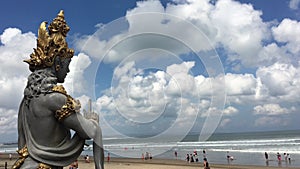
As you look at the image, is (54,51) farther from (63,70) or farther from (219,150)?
(219,150)

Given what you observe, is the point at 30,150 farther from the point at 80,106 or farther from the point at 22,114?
the point at 80,106

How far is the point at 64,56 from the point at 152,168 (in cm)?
2920

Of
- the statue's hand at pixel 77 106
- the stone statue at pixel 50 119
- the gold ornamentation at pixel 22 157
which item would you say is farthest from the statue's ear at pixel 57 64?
the gold ornamentation at pixel 22 157

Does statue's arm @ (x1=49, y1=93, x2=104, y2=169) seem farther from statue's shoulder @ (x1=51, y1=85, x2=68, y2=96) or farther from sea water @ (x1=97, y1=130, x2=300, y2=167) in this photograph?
sea water @ (x1=97, y1=130, x2=300, y2=167)

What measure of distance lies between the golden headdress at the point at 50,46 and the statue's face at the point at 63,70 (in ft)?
0.28

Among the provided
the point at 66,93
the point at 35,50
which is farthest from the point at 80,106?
the point at 35,50

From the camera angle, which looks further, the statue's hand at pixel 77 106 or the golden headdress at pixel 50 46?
the golden headdress at pixel 50 46

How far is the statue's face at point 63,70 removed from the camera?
5141 mm

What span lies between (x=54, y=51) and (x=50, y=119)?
43.0 inches

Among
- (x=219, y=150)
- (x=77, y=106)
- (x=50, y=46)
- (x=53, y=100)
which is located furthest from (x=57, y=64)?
(x=219, y=150)

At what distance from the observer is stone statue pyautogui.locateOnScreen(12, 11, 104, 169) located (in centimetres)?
477

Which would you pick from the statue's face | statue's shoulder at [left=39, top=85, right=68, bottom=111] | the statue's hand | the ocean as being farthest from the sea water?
the statue's face

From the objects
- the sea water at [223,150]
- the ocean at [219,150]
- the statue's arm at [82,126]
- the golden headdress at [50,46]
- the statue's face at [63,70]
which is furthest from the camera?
the sea water at [223,150]

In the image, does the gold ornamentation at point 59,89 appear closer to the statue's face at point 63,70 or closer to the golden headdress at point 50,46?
the statue's face at point 63,70
